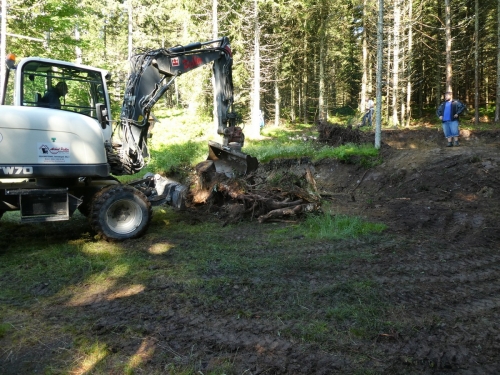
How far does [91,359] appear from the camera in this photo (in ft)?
10.8

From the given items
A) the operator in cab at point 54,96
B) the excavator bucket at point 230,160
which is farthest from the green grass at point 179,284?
the operator in cab at point 54,96

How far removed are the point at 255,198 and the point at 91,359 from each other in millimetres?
5417

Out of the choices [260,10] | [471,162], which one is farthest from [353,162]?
[260,10]

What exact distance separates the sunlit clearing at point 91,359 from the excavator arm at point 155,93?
4.53 m

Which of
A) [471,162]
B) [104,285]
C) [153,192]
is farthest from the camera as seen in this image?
[471,162]

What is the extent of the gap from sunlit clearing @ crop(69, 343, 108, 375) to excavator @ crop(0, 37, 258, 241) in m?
3.48

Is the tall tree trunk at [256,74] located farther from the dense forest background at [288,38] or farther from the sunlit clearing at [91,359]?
the sunlit clearing at [91,359]

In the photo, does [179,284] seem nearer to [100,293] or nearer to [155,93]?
[100,293]

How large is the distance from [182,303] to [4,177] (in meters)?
3.51

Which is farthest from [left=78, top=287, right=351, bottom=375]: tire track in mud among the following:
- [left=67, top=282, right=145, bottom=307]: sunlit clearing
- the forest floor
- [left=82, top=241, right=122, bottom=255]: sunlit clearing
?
[left=82, top=241, right=122, bottom=255]: sunlit clearing

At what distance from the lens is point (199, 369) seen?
3115 millimetres

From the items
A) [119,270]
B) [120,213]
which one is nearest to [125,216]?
[120,213]

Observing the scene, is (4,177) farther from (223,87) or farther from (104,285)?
(223,87)

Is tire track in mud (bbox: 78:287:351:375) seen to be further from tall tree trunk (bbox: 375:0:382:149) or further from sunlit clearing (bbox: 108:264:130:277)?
tall tree trunk (bbox: 375:0:382:149)
